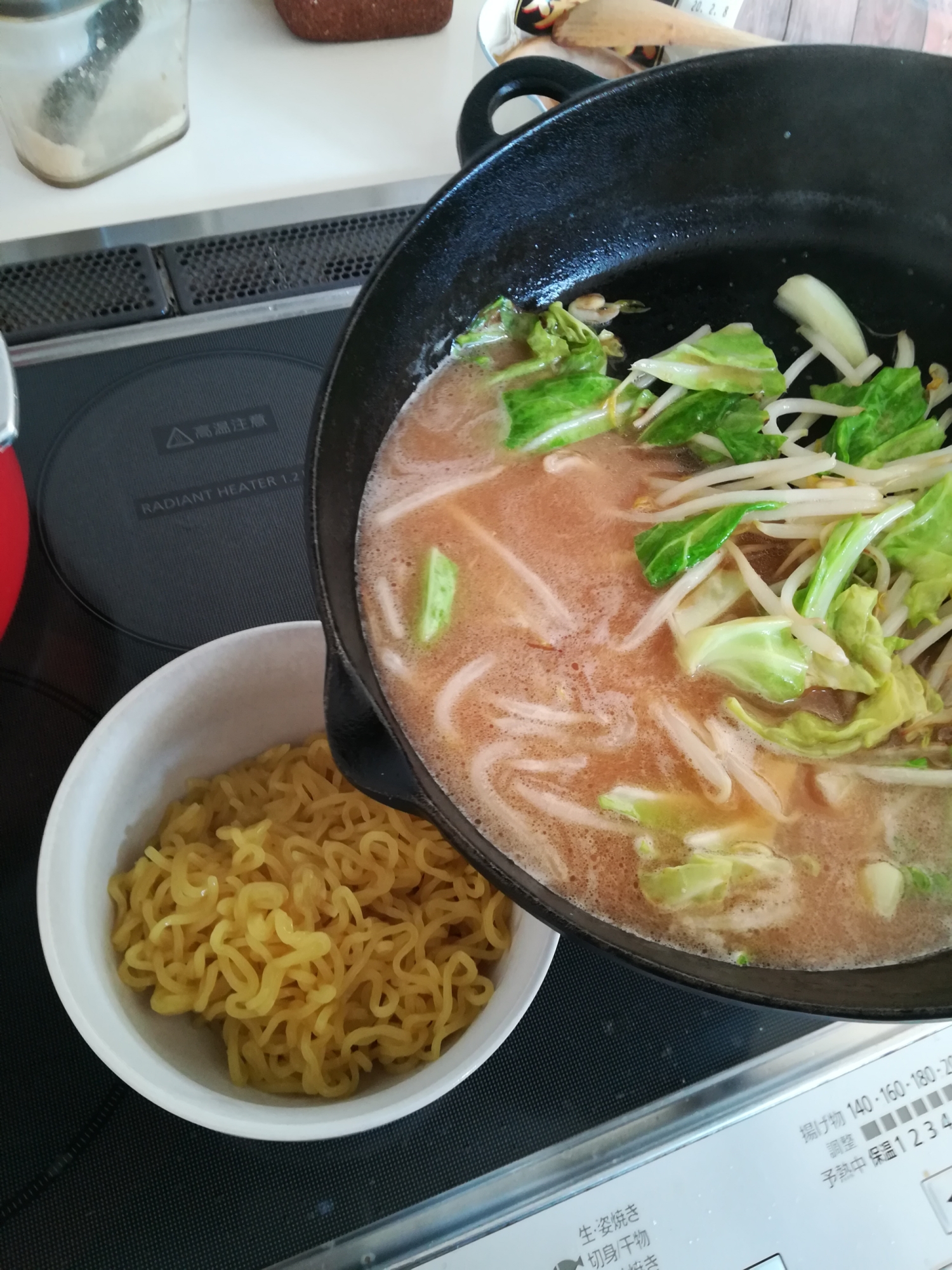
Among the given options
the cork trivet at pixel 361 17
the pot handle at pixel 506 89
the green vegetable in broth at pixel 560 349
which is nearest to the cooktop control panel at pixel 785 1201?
the green vegetable in broth at pixel 560 349

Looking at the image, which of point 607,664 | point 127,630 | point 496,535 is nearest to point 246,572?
point 127,630

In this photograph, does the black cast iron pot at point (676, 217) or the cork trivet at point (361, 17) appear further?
the cork trivet at point (361, 17)

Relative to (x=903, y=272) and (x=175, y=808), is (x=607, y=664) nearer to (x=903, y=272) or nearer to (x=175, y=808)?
(x=175, y=808)

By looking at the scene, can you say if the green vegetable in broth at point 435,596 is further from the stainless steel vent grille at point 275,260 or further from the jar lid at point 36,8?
the jar lid at point 36,8

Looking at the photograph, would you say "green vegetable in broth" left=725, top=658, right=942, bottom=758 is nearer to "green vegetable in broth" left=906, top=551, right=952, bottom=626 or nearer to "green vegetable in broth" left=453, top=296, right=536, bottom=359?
"green vegetable in broth" left=906, top=551, right=952, bottom=626

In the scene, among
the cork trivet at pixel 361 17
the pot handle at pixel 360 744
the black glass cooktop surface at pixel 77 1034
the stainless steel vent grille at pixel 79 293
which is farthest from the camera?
the cork trivet at pixel 361 17

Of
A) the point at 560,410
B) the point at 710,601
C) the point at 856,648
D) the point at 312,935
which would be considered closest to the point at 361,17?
the point at 560,410

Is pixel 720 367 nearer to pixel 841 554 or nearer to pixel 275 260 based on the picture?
pixel 841 554

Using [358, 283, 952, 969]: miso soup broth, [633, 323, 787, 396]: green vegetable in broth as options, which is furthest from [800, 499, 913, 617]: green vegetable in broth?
[633, 323, 787, 396]: green vegetable in broth
